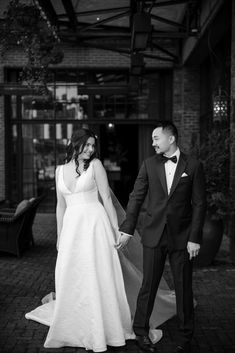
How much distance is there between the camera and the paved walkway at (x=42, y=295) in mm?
3912

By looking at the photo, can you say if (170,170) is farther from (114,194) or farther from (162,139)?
(114,194)

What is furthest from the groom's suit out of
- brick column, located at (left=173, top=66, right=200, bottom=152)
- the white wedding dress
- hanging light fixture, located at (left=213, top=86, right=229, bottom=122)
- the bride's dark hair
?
brick column, located at (left=173, top=66, right=200, bottom=152)

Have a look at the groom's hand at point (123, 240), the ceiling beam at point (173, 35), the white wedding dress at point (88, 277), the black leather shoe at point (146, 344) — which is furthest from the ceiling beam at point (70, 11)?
the black leather shoe at point (146, 344)

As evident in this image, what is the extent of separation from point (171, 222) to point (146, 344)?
1010 millimetres

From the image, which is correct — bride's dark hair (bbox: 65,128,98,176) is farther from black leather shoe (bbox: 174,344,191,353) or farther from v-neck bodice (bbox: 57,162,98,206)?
black leather shoe (bbox: 174,344,191,353)

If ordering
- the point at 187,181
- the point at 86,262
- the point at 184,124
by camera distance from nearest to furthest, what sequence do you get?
the point at 187,181 < the point at 86,262 < the point at 184,124

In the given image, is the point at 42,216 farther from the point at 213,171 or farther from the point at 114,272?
the point at 114,272

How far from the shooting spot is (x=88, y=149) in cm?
385

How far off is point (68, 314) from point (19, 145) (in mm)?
9488

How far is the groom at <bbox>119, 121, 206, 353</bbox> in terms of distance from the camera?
3.55 m

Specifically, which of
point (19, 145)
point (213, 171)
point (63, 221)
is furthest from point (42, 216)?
point (63, 221)

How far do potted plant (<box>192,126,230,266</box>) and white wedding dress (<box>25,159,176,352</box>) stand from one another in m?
2.67

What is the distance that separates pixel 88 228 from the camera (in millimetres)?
3830

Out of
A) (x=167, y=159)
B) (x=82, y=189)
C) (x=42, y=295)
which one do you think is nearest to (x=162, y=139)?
(x=167, y=159)
